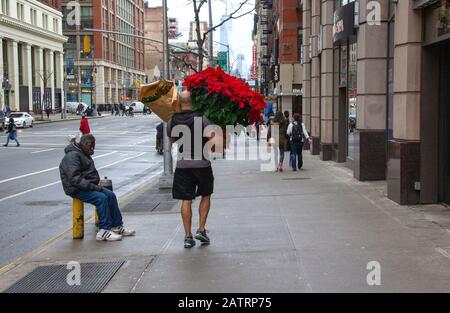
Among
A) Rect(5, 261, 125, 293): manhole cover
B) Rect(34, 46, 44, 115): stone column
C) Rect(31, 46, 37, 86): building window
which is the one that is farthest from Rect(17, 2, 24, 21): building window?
Rect(5, 261, 125, 293): manhole cover

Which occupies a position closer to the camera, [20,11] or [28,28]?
[20,11]

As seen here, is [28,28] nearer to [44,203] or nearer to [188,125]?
[44,203]

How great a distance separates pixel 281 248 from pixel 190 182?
1.39 metres

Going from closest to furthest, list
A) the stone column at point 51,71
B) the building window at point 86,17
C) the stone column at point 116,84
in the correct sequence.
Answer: the stone column at point 51,71
the building window at point 86,17
the stone column at point 116,84

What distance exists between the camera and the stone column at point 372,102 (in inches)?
540

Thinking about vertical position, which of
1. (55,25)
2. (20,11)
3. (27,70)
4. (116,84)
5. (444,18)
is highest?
(55,25)

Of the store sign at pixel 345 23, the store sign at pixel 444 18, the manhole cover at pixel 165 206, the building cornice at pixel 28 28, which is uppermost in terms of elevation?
the building cornice at pixel 28 28

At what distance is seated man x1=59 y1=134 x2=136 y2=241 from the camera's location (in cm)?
830

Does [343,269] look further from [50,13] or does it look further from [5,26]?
[50,13]

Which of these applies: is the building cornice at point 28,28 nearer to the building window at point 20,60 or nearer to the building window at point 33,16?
the building window at point 33,16

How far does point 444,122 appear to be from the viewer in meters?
10.2

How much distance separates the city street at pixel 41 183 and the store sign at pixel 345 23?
697 centimetres

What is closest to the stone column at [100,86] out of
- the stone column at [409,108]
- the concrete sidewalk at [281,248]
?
the concrete sidewalk at [281,248]

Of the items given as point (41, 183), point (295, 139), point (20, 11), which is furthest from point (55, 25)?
point (295, 139)
